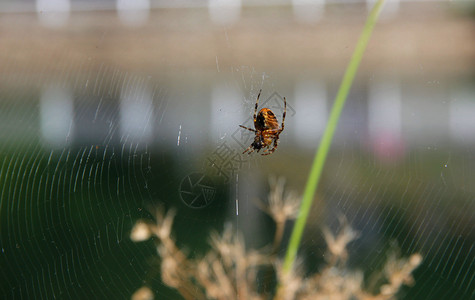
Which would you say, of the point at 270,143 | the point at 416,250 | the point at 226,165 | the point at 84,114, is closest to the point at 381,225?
the point at 416,250

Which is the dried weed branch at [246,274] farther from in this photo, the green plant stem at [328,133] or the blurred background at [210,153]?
the blurred background at [210,153]

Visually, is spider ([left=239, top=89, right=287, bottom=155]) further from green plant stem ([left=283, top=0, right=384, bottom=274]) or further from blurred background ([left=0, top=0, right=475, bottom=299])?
green plant stem ([left=283, top=0, right=384, bottom=274])

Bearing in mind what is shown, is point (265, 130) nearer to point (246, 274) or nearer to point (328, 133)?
point (328, 133)

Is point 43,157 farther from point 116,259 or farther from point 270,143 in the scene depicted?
point 270,143

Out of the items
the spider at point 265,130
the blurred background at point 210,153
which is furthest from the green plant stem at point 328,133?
the spider at point 265,130

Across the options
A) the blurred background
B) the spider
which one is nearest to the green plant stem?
the blurred background
